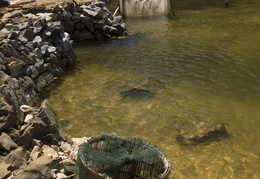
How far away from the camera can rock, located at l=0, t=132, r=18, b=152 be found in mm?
5719

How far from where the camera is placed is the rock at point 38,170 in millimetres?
4938

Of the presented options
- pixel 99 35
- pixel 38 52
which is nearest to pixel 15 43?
pixel 38 52

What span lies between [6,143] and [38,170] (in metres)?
1.13

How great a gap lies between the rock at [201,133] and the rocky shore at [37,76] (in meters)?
2.22

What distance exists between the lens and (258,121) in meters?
7.62

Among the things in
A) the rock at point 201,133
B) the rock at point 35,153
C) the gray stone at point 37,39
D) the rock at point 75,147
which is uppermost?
the gray stone at point 37,39

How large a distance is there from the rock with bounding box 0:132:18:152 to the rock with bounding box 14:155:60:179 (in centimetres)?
81

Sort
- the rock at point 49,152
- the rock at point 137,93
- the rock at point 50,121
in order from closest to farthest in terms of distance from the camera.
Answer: the rock at point 49,152, the rock at point 50,121, the rock at point 137,93

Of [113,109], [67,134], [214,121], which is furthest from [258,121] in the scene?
[67,134]

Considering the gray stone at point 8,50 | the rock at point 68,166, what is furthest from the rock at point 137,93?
the rock at point 68,166

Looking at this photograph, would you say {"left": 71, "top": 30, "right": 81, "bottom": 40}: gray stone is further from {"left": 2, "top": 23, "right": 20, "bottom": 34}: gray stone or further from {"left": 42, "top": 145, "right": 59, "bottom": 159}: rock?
{"left": 42, "top": 145, "right": 59, "bottom": 159}: rock

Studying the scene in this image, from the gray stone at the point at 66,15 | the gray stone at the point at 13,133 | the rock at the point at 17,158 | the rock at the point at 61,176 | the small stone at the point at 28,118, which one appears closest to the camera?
the rock at the point at 61,176

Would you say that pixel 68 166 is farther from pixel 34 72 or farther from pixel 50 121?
pixel 34 72

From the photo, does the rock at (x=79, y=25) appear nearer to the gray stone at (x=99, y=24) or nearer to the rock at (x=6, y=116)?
the gray stone at (x=99, y=24)
